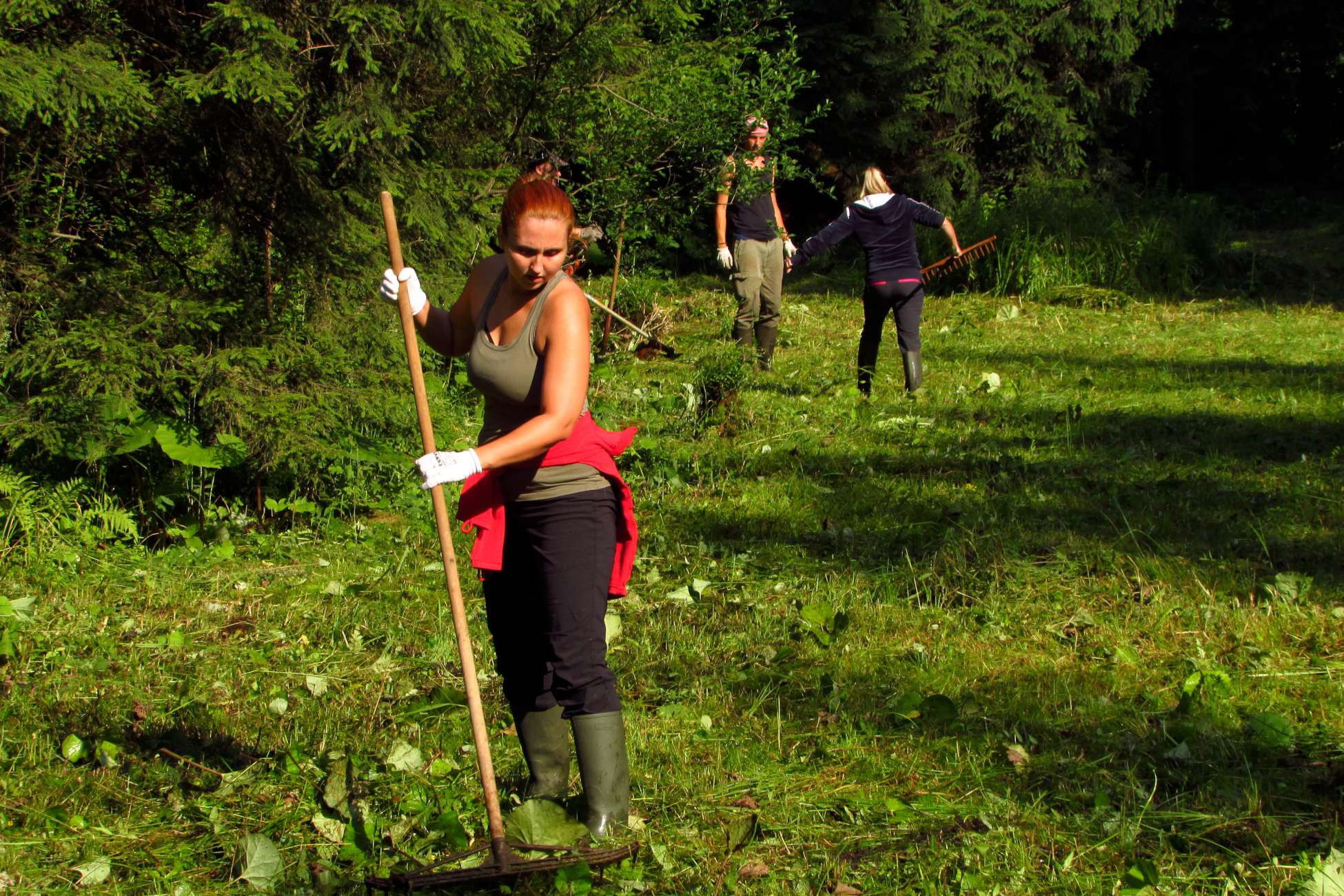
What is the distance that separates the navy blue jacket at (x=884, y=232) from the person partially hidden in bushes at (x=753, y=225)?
926 mm

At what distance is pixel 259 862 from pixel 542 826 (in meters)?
0.81

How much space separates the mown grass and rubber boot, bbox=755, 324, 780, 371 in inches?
98.4

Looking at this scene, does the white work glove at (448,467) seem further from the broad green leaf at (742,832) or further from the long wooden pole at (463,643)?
the broad green leaf at (742,832)

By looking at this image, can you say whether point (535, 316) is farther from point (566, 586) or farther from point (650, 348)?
point (650, 348)

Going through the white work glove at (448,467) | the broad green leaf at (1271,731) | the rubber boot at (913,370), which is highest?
the white work glove at (448,467)

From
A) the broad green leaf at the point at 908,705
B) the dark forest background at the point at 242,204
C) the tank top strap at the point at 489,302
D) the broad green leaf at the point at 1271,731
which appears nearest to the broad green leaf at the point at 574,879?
the broad green leaf at the point at 908,705

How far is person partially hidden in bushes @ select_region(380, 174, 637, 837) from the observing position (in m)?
3.29

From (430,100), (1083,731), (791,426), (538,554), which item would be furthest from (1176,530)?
(430,100)

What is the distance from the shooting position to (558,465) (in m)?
3.43

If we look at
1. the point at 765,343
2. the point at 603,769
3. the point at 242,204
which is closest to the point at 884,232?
the point at 765,343

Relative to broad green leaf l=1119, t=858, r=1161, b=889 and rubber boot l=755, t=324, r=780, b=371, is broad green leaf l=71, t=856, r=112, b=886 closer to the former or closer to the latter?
broad green leaf l=1119, t=858, r=1161, b=889

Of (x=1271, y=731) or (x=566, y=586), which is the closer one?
(x=566, y=586)

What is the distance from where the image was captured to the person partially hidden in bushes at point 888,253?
9188 millimetres

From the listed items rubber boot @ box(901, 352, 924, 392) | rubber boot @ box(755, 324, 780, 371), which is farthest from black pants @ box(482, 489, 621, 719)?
rubber boot @ box(755, 324, 780, 371)
